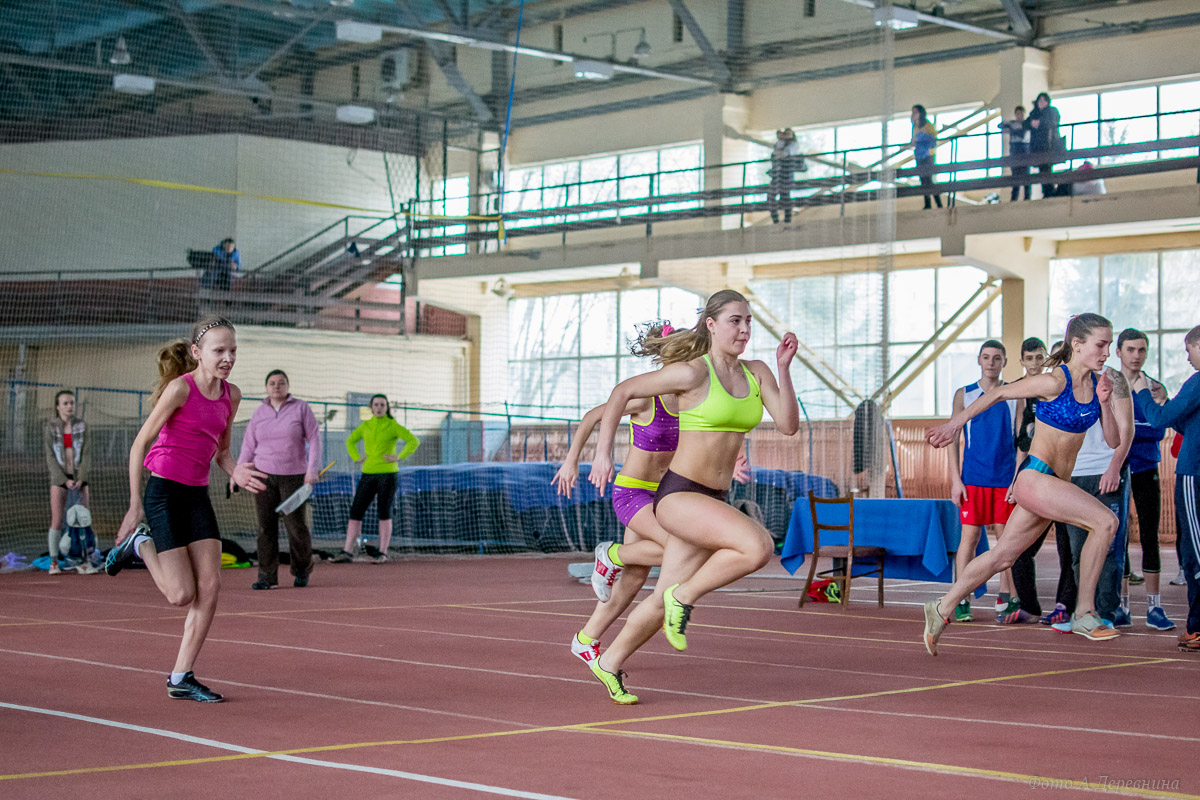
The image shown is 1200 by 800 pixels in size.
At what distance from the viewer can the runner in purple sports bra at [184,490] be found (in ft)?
19.0

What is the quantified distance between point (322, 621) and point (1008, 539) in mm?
4532

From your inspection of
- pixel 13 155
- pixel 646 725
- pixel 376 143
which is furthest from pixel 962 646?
pixel 13 155

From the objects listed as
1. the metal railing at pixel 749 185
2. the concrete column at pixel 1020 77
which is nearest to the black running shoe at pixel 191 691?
the metal railing at pixel 749 185

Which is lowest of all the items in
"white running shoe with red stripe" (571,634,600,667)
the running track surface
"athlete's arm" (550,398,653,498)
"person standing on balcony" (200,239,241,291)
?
the running track surface

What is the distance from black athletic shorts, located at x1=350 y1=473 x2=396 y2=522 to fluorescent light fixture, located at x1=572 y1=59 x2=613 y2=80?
13133mm

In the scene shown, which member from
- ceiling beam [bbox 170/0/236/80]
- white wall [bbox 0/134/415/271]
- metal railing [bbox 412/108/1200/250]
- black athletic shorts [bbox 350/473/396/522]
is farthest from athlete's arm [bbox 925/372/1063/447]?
white wall [bbox 0/134/415/271]

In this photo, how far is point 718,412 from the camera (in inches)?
225

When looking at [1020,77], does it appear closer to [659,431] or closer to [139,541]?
[659,431]

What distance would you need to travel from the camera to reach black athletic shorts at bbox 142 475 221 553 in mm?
5820

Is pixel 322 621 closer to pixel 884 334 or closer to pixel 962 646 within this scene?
pixel 962 646

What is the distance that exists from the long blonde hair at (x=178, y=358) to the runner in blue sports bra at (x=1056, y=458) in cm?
371

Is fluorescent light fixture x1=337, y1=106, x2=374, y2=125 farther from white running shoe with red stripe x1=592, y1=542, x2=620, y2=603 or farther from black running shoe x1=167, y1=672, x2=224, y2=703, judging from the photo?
black running shoe x1=167, y1=672, x2=224, y2=703

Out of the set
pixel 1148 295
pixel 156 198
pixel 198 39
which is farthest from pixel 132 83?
pixel 1148 295

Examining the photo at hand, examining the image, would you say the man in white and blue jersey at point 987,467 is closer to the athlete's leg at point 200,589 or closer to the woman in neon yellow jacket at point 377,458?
the athlete's leg at point 200,589
